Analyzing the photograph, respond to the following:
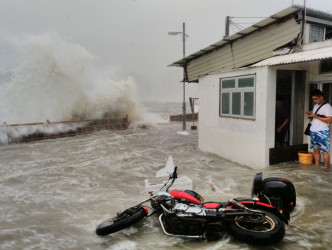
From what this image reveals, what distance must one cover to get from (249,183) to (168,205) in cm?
331

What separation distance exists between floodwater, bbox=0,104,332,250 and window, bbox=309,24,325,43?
419 cm

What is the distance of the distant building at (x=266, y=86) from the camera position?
24.7 feet

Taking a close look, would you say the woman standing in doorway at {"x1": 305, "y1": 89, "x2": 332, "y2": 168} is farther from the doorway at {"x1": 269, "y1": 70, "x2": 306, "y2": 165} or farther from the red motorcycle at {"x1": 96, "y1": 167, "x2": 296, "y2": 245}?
the red motorcycle at {"x1": 96, "y1": 167, "x2": 296, "y2": 245}

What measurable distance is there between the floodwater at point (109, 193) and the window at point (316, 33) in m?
4.19

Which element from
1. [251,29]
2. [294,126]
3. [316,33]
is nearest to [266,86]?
[294,126]

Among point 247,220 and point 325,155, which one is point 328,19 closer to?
point 325,155

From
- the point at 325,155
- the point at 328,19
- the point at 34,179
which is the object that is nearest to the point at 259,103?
the point at 325,155

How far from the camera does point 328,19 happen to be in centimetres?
904

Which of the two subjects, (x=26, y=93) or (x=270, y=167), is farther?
(x=26, y=93)

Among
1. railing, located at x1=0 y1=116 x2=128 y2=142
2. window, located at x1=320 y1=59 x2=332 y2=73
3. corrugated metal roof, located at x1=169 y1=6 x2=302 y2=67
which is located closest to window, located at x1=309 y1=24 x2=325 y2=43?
corrugated metal roof, located at x1=169 y1=6 x2=302 y2=67

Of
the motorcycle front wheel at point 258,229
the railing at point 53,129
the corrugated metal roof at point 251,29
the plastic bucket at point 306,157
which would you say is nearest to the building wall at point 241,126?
the plastic bucket at point 306,157

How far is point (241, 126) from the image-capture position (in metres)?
8.59

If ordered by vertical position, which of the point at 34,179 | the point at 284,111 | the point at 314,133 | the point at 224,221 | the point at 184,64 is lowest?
the point at 34,179

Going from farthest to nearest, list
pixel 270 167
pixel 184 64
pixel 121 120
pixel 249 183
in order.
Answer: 1. pixel 121 120
2. pixel 184 64
3. pixel 270 167
4. pixel 249 183
